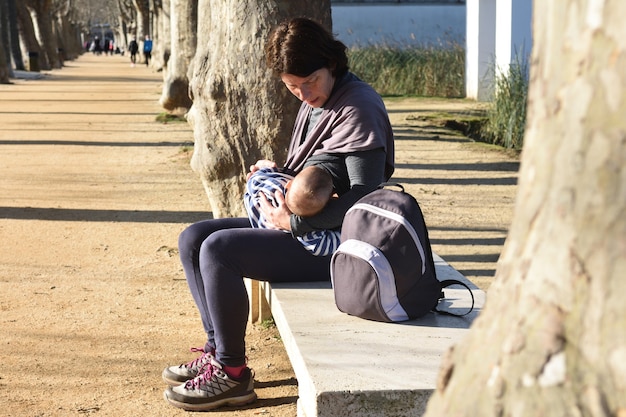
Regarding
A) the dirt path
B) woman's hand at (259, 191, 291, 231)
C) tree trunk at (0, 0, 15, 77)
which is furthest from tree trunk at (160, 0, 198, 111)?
tree trunk at (0, 0, 15, 77)

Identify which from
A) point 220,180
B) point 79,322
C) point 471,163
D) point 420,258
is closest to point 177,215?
point 220,180

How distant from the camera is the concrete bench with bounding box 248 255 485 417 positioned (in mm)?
2686

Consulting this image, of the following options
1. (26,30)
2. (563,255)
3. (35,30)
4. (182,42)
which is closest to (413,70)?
(182,42)

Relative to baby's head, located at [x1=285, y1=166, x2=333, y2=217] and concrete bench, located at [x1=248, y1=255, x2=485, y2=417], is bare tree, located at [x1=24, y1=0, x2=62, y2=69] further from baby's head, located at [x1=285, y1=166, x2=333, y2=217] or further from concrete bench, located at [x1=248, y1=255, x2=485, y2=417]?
concrete bench, located at [x1=248, y1=255, x2=485, y2=417]

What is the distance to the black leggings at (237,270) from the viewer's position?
142 inches

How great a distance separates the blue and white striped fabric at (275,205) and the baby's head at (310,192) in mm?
128

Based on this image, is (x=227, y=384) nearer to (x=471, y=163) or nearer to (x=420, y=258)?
(x=420, y=258)

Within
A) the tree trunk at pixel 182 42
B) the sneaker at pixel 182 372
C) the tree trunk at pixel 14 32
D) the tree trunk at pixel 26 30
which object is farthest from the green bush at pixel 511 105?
the tree trunk at pixel 26 30

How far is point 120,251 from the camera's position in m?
6.82

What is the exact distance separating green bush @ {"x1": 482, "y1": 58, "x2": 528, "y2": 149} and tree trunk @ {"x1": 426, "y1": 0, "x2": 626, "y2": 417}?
999 cm

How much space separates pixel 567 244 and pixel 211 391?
2.41 meters

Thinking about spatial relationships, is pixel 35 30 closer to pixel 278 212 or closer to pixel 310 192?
pixel 278 212

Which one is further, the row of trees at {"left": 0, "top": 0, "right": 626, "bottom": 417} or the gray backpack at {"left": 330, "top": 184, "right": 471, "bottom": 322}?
the gray backpack at {"left": 330, "top": 184, "right": 471, "bottom": 322}

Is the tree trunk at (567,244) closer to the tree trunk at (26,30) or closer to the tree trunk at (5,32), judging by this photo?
the tree trunk at (5,32)
